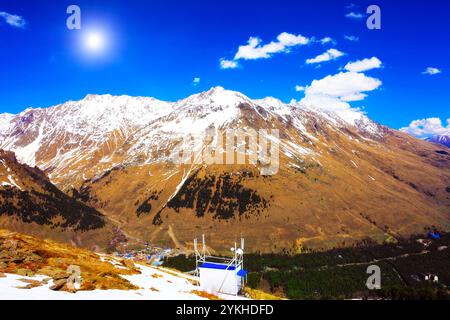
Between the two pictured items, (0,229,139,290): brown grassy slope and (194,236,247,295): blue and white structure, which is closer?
(0,229,139,290): brown grassy slope

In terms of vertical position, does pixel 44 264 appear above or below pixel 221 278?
above

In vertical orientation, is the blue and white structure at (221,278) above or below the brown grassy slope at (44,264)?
below

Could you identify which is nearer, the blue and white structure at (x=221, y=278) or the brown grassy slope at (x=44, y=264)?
the brown grassy slope at (x=44, y=264)

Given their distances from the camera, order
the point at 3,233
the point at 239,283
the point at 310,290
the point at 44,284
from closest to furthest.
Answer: the point at 44,284
the point at 3,233
the point at 239,283
the point at 310,290

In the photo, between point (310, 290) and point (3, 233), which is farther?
point (310, 290)

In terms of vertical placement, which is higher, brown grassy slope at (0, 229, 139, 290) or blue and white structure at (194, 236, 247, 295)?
brown grassy slope at (0, 229, 139, 290)

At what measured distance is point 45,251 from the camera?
37.2m

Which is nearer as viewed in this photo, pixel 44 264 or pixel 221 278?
pixel 44 264
